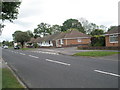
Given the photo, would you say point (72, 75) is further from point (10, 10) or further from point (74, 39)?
point (74, 39)

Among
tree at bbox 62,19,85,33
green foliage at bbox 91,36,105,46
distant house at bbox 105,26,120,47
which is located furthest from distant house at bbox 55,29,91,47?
tree at bbox 62,19,85,33

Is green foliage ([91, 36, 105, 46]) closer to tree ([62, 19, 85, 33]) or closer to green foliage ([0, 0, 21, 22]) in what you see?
green foliage ([0, 0, 21, 22])

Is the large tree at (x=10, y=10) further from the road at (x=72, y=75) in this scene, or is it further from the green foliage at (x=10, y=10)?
the road at (x=72, y=75)

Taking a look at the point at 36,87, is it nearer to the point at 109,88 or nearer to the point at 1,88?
the point at 1,88

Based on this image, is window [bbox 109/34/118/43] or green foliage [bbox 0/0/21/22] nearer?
green foliage [bbox 0/0/21/22]

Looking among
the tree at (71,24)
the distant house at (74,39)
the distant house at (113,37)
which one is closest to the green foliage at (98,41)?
the distant house at (113,37)

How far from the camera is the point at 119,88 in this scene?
7.07m

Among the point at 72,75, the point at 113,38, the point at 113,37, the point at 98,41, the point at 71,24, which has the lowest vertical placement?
the point at 72,75

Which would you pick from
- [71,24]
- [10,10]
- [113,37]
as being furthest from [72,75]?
[71,24]

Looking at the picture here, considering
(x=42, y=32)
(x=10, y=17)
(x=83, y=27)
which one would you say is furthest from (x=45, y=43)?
(x=10, y=17)

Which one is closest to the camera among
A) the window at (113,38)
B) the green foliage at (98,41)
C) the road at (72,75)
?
the road at (72,75)

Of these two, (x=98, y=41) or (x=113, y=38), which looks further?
(x=98, y=41)

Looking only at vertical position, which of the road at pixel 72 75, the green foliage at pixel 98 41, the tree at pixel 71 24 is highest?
the tree at pixel 71 24

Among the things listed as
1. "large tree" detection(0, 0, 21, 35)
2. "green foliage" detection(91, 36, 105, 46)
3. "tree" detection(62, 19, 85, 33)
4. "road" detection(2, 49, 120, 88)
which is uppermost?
"tree" detection(62, 19, 85, 33)
